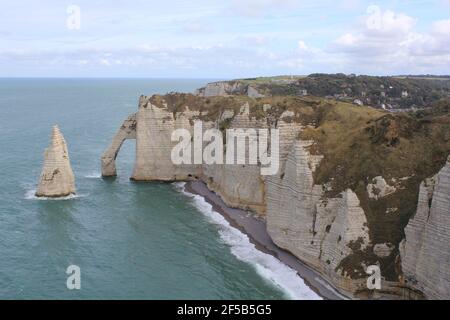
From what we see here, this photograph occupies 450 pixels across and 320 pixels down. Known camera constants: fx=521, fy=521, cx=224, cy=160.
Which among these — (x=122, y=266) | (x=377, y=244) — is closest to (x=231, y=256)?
(x=122, y=266)

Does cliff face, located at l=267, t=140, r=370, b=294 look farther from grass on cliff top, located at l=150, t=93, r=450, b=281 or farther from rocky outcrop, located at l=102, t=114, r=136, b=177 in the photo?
rocky outcrop, located at l=102, t=114, r=136, b=177

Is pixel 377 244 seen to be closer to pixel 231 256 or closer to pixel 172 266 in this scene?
pixel 231 256

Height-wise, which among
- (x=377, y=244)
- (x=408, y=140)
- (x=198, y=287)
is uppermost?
(x=408, y=140)

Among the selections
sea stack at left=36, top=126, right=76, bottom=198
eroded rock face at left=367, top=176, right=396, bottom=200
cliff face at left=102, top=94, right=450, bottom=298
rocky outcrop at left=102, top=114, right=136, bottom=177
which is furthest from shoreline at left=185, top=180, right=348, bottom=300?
sea stack at left=36, top=126, right=76, bottom=198

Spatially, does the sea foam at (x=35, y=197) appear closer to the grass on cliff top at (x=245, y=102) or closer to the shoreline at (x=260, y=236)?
the shoreline at (x=260, y=236)

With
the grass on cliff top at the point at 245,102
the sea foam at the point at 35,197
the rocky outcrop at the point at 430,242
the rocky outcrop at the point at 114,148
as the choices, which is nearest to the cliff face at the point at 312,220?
the rocky outcrop at the point at 430,242

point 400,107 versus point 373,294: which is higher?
point 400,107
